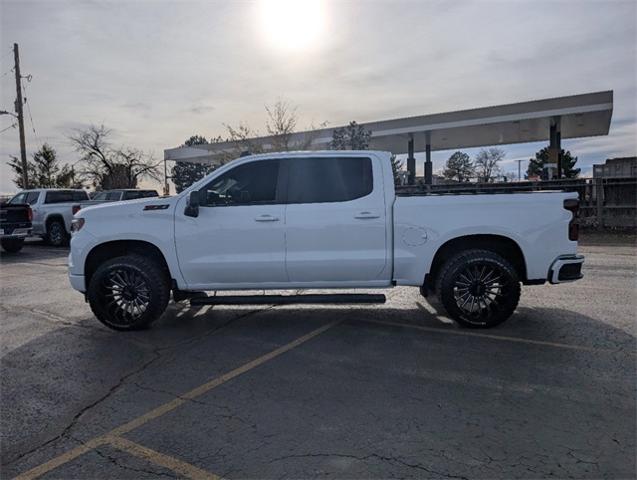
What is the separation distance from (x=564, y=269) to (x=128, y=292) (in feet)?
16.3

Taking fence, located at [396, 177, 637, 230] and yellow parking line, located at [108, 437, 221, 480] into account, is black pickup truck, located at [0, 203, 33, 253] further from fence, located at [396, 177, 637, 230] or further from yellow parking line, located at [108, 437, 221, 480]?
yellow parking line, located at [108, 437, 221, 480]

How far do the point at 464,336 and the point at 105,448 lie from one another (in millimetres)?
3662

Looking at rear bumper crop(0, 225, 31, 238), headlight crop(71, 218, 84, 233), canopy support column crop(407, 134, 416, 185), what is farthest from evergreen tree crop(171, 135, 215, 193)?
headlight crop(71, 218, 84, 233)

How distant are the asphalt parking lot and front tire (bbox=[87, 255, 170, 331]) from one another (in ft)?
0.77

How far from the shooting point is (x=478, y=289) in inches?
217

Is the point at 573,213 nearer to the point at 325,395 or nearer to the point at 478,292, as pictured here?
the point at 478,292

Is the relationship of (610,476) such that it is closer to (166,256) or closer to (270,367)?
(270,367)

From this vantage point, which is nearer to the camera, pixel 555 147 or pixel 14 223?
pixel 14 223

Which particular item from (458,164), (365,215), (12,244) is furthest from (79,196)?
(458,164)

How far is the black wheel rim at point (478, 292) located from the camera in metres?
5.48

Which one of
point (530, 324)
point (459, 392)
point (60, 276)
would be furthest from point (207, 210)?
point (60, 276)

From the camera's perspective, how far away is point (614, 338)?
512 cm

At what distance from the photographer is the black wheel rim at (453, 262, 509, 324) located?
5.48 metres

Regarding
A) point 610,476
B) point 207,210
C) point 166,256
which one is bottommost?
point 610,476
